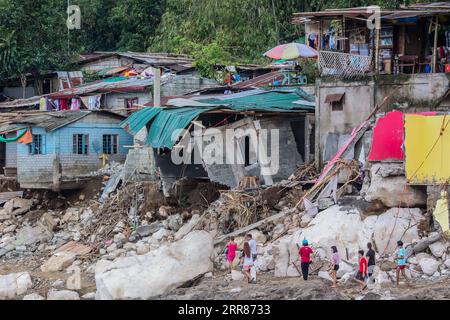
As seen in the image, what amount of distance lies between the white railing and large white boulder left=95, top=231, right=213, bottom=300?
21.4 ft

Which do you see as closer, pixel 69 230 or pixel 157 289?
pixel 157 289

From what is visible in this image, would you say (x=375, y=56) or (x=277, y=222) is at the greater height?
(x=375, y=56)

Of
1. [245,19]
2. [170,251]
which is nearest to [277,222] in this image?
[170,251]

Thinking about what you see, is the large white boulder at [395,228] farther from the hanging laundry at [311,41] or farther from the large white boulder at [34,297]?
the hanging laundry at [311,41]

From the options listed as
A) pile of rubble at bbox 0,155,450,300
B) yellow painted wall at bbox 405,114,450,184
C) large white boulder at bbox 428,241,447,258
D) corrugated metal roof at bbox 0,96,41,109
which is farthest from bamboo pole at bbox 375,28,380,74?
corrugated metal roof at bbox 0,96,41,109

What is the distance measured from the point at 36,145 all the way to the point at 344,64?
36.9 feet

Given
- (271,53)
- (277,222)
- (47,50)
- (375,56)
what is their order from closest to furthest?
(277,222), (375,56), (271,53), (47,50)

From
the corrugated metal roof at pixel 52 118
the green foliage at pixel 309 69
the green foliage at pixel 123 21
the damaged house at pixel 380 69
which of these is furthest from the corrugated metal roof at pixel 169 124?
the green foliage at pixel 123 21

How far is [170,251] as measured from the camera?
76.1 ft

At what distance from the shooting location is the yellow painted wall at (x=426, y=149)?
75.9ft

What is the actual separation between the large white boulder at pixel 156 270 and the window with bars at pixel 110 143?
11.2 metres

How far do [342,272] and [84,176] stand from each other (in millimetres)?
13725

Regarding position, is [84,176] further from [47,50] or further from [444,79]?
[444,79]

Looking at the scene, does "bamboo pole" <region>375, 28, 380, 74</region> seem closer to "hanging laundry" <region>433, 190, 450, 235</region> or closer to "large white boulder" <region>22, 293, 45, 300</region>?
"hanging laundry" <region>433, 190, 450, 235</region>
